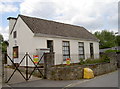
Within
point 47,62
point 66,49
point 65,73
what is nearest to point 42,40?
point 66,49

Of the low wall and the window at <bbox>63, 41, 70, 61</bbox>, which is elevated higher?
the window at <bbox>63, 41, 70, 61</bbox>

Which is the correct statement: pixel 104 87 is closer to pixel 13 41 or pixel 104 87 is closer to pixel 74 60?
pixel 74 60

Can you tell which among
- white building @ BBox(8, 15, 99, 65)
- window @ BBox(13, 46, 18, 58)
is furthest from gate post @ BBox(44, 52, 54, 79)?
window @ BBox(13, 46, 18, 58)

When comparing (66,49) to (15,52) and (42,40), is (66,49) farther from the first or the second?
(15,52)

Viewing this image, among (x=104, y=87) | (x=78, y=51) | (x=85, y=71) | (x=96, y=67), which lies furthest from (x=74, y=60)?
(x=104, y=87)

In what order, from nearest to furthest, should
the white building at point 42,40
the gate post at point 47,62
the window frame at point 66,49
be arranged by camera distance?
the gate post at point 47,62, the white building at point 42,40, the window frame at point 66,49

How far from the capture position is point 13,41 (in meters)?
16.4

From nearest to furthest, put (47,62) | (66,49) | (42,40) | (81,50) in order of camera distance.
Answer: (47,62), (42,40), (66,49), (81,50)

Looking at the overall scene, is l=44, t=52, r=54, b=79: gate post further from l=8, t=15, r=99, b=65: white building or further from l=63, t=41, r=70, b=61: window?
l=63, t=41, r=70, b=61: window

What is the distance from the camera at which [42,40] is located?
46.3 ft

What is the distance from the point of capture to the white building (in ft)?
45.7

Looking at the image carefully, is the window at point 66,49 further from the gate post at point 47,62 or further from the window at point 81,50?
the gate post at point 47,62

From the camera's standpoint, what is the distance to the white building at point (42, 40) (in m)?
13.9

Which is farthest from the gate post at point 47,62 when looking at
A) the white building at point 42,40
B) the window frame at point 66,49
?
the window frame at point 66,49
